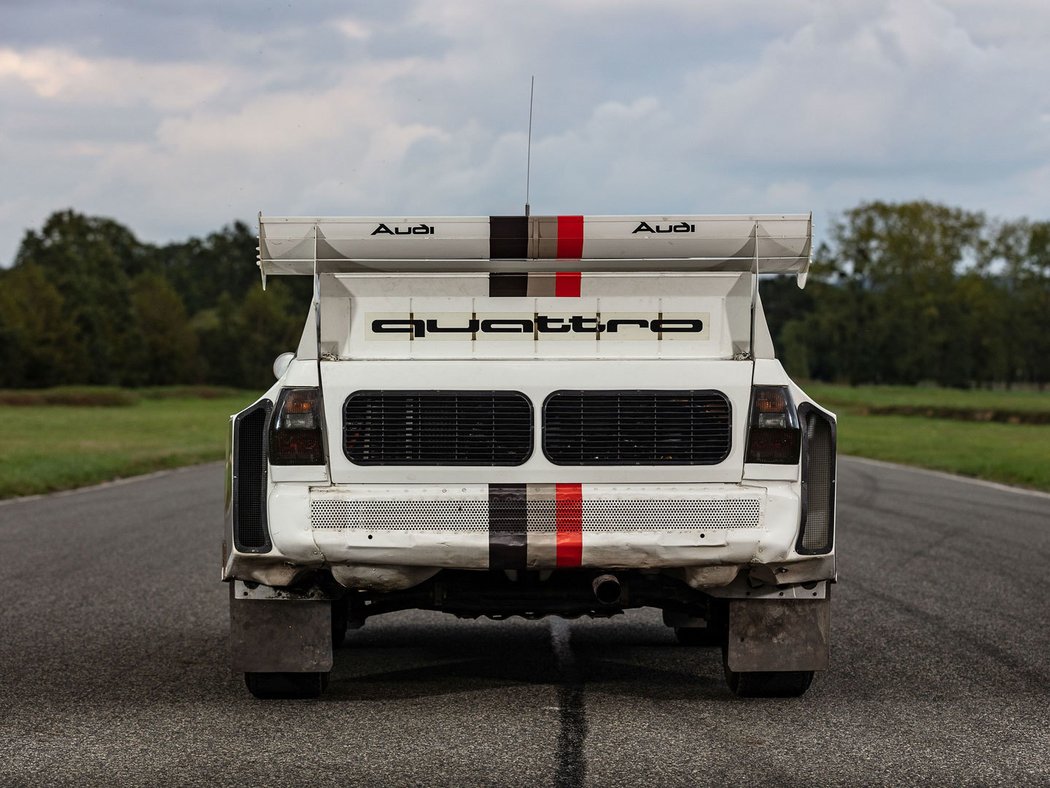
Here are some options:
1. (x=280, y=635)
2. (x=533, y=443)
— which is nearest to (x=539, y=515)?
(x=533, y=443)

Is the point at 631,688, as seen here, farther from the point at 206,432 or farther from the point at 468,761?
the point at 206,432

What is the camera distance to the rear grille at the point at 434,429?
584cm

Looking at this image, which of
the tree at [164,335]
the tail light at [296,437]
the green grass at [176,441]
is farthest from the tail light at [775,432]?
the tree at [164,335]

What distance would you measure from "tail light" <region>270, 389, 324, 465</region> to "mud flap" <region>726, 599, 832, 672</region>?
1.96 meters

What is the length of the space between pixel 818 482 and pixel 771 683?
103cm

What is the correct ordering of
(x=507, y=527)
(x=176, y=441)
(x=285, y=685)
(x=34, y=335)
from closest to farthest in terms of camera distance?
(x=507, y=527), (x=285, y=685), (x=176, y=441), (x=34, y=335)

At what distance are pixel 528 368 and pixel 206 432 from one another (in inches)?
1828

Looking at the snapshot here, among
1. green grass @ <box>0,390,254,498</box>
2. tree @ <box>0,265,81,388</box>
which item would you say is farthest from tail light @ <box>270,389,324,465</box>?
tree @ <box>0,265,81,388</box>

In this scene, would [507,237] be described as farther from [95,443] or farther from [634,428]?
[95,443]

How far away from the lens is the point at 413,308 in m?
6.11

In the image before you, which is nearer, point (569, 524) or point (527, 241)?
point (569, 524)

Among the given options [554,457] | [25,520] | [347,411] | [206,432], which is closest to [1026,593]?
[554,457]

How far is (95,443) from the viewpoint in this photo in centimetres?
4109

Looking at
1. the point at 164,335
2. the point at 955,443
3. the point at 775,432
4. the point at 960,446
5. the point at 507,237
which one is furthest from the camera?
the point at 164,335
